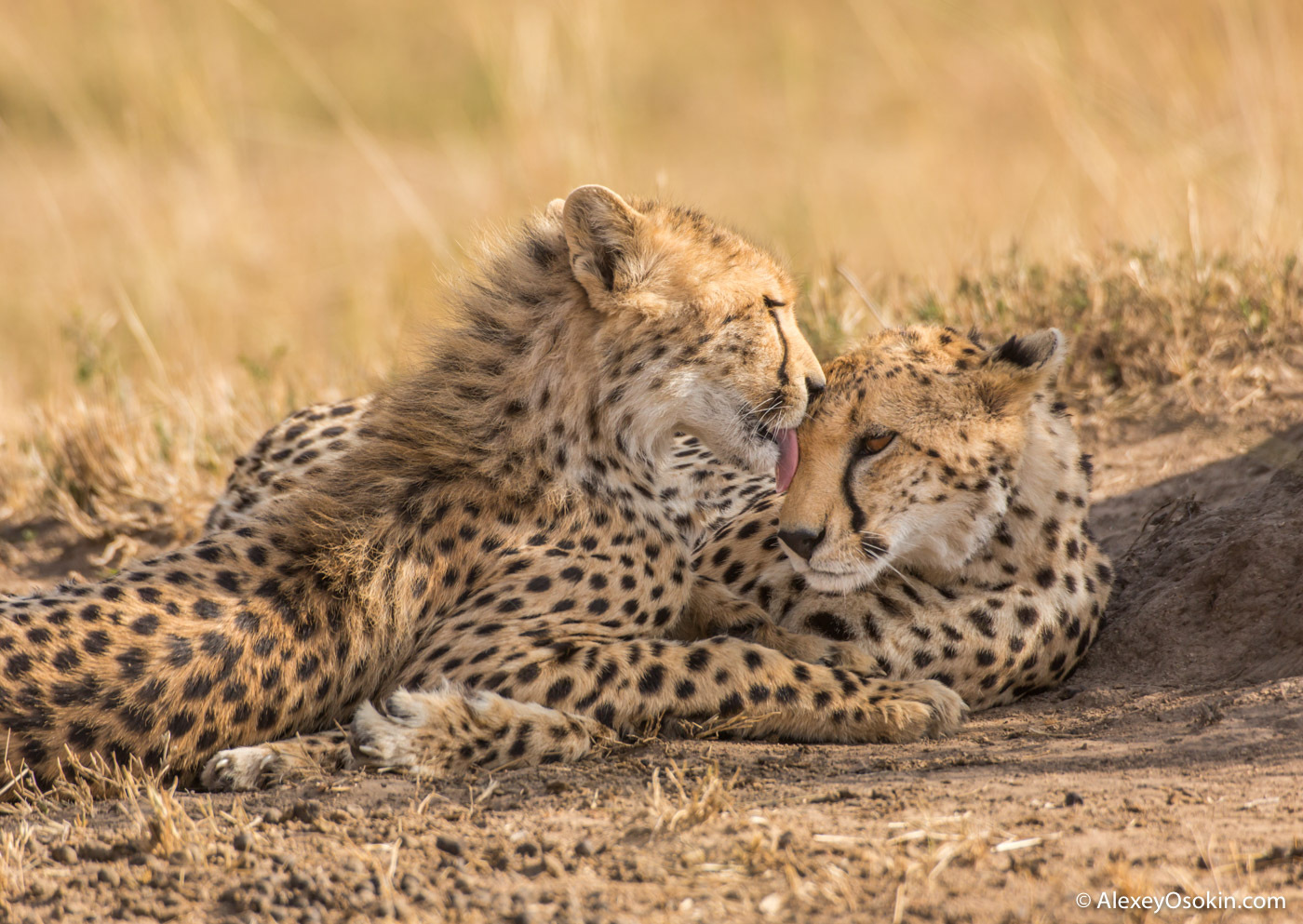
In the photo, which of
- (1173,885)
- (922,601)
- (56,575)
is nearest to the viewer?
(1173,885)

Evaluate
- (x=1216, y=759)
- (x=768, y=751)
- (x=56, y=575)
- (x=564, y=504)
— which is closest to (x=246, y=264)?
(x=56, y=575)

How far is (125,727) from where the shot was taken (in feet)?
8.61

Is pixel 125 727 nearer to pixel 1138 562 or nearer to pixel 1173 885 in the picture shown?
pixel 1173 885

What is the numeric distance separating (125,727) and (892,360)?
1847 mm

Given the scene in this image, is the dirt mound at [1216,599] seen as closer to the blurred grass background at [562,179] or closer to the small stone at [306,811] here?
the blurred grass background at [562,179]

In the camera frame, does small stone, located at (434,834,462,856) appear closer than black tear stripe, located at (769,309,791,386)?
Yes

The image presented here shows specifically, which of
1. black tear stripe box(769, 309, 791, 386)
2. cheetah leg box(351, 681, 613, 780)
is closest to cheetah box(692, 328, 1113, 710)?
black tear stripe box(769, 309, 791, 386)

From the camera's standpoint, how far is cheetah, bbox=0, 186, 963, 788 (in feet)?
8.81

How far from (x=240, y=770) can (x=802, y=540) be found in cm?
128

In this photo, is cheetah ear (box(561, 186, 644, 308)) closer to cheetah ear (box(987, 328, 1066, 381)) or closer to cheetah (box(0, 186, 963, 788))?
cheetah (box(0, 186, 963, 788))

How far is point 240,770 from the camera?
262 cm

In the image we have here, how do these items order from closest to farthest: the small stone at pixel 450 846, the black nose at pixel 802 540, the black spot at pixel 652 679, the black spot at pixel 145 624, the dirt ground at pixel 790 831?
the dirt ground at pixel 790 831, the small stone at pixel 450 846, the black spot at pixel 145 624, the black spot at pixel 652 679, the black nose at pixel 802 540

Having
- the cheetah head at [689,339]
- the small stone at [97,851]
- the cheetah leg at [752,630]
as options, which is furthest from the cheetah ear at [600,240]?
the small stone at [97,851]

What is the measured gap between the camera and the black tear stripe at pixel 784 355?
10.5 feet
